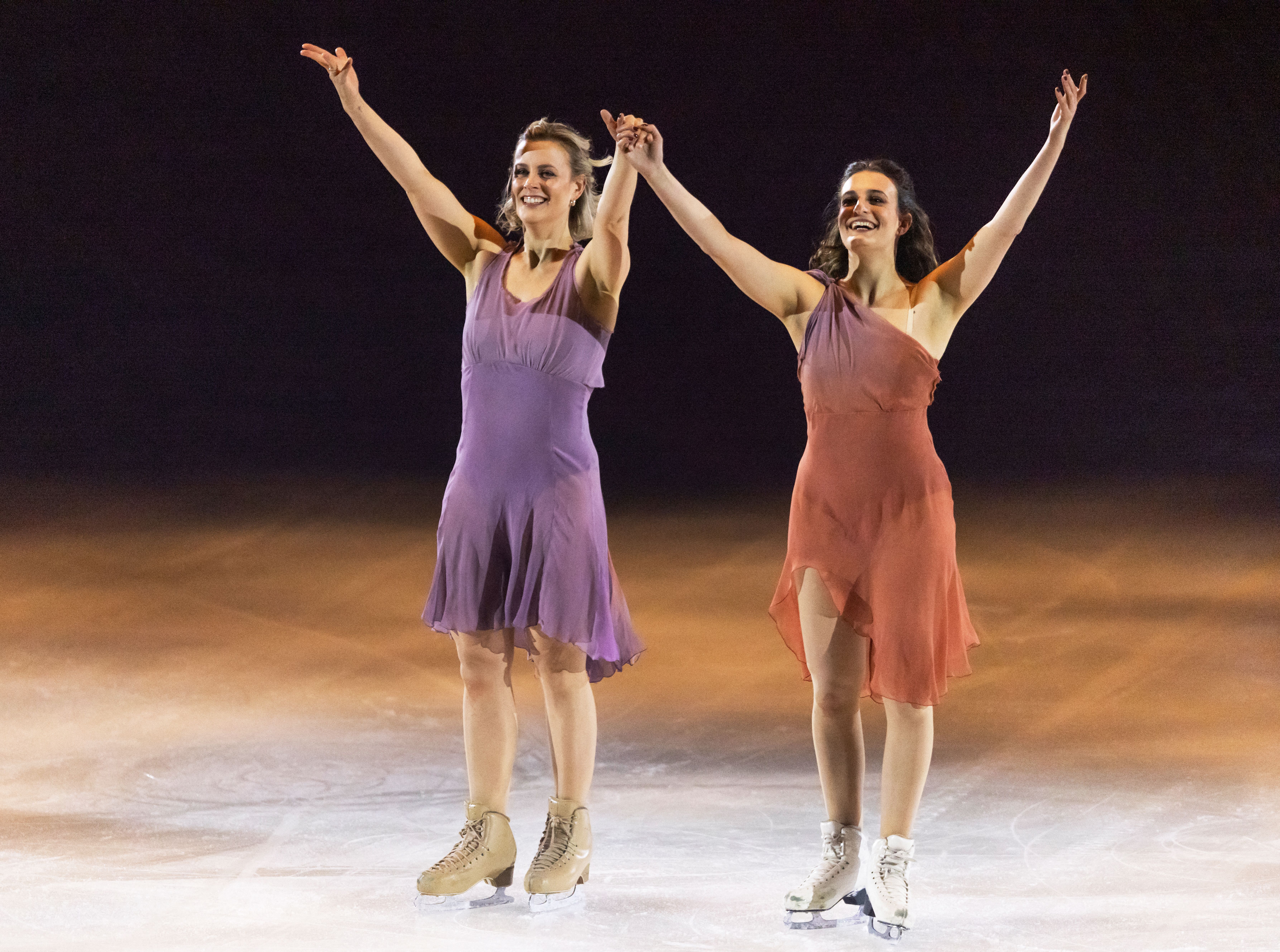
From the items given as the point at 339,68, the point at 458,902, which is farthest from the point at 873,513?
the point at 339,68

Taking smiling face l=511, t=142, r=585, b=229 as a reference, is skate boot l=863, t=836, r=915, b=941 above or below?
below

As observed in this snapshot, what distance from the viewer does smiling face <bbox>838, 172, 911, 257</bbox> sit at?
108 inches

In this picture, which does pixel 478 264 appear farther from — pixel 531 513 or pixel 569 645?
pixel 569 645

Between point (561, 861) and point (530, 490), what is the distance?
674 mm

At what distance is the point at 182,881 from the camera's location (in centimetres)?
293

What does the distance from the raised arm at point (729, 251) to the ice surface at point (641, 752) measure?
1100mm

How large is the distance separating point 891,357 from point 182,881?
1660 millimetres

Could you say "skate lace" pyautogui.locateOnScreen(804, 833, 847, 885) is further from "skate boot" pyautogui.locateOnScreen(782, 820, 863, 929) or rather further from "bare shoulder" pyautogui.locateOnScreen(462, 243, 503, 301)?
"bare shoulder" pyautogui.locateOnScreen(462, 243, 503, 301)

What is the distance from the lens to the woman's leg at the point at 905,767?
2664 millimetres

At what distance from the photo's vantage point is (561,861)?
2.77 m

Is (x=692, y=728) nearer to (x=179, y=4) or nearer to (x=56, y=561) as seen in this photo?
(x=56, y=561)

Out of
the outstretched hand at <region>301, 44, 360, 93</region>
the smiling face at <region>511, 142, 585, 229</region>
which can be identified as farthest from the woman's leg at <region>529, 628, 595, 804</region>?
the outstretched hand at <region>301, 44, 360, 93</region>

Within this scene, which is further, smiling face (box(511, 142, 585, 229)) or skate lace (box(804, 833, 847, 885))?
smiling face (box(511, 142, 585, 229))

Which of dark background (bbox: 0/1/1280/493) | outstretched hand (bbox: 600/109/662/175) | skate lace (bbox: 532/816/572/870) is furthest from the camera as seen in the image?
dark background (bbox: 0/1/1280/493)
